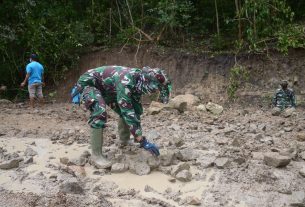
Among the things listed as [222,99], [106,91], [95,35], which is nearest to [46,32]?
[95,35]

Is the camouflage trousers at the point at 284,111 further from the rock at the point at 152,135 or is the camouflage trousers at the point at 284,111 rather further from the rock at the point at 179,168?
the rock at the point at 179,168

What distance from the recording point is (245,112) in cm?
903

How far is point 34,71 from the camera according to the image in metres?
9.27

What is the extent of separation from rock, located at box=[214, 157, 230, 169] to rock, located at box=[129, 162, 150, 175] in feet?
2.63

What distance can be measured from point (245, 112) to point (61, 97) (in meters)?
5.21

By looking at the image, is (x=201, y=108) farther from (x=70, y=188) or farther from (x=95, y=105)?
(x=70, y=188)

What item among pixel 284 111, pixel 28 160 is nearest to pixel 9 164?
pixel 28 160

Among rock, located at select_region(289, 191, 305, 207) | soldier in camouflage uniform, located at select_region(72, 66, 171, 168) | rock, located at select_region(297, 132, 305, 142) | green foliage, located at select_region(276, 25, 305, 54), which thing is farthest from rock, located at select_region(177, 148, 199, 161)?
green foliage, located at select_region(276, 25, 305, 54)

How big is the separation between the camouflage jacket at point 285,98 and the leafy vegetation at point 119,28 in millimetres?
1560

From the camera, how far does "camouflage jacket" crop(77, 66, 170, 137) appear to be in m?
4.66

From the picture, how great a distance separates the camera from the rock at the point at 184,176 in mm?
4609

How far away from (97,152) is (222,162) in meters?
1.44

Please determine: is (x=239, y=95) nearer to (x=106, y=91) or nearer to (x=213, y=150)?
(x=213, y=150)

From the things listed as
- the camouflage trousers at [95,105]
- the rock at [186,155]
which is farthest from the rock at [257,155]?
the camouflage trousers at [95,105]
